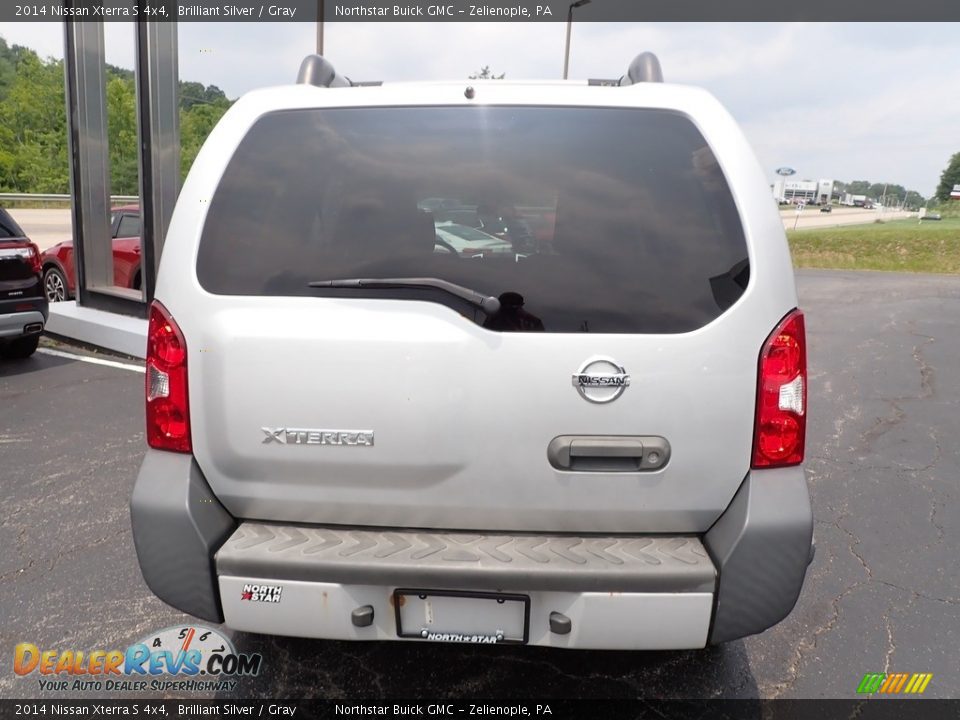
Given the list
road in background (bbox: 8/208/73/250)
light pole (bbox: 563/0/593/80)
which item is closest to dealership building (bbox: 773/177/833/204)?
light pole (bbox: 563/0/593/80)

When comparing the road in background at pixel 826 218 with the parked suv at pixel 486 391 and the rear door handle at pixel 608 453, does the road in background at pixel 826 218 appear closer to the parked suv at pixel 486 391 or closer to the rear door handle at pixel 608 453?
the parked suv at pixel 486 391

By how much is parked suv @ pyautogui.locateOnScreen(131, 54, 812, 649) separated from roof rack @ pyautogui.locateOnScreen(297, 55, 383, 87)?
39 centimetres

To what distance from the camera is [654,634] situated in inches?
69.4

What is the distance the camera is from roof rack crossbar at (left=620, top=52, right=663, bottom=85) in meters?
2.37

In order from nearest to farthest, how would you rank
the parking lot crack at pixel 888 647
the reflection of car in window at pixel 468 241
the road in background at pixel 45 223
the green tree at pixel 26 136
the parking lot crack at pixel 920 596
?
the reflection of car in window at pixel 468 241 → the parking lot crack at pixel 888 647 → the parking lot crack at pixel 920 596 → the green tree at pixel 26 136 → the road in background at pixel 45 223

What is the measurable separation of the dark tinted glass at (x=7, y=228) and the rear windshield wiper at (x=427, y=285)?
6.21 m

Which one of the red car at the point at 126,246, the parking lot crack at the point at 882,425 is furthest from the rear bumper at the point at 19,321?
the parking lot crack at the point at 882,425

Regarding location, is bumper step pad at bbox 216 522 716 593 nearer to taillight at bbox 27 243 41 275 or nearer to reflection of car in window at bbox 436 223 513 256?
reflection of car in window at bbox 436 223 513 256

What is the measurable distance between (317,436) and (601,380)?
0.76 m

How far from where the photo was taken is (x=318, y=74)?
89.7 inches

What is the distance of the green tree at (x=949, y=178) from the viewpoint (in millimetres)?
86188

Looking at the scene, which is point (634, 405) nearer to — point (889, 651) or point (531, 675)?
point (531, 675)

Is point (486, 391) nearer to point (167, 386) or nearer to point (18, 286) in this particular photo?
point (167, 386)

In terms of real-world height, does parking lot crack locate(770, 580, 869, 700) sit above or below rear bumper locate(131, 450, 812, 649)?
below
